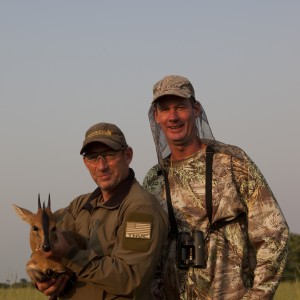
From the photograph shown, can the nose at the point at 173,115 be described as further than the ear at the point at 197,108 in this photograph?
No

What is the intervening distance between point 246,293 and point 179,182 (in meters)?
1.26

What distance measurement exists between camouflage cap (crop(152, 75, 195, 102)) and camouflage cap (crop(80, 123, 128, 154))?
3.25 ft

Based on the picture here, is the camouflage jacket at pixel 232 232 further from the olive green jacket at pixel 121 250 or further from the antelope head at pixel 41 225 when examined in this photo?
the antelope head at pixel 41 225

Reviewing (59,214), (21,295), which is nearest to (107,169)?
(59,214)

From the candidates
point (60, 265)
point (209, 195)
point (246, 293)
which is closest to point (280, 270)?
point (246, 293)

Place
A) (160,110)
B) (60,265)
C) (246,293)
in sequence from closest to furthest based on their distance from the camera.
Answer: (60,265)
(246,293)
(160,110)

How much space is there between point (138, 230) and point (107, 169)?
A: 0.73 metres

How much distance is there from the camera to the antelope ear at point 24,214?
645 centimetres

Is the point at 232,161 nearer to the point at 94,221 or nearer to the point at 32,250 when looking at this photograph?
the point at 94,221

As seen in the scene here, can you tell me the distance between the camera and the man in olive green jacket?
18.9ft

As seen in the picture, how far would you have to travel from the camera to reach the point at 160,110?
7.34 m

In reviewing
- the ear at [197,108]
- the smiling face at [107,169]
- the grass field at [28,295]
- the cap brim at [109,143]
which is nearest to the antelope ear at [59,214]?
the smiling face at [107,169]

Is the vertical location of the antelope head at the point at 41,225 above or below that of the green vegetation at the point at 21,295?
above

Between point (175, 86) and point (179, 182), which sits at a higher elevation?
point (175, 86)
